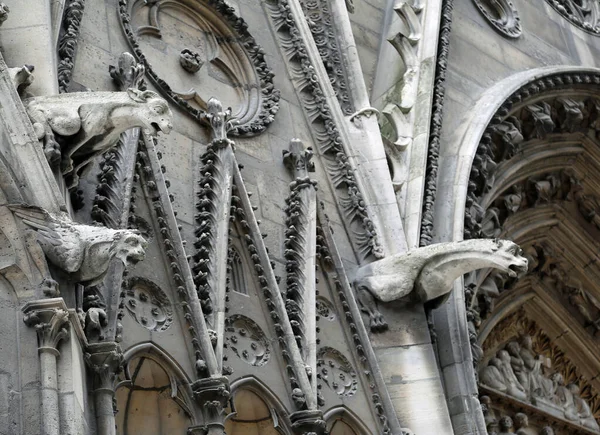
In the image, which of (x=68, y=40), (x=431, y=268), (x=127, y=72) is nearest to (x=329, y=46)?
(x=431, y=268)

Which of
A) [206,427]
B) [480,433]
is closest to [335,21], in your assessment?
[480,433]

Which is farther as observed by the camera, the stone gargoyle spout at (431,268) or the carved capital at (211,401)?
the stone gargoyle spout at (431,268)

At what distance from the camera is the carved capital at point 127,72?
35.6 ft

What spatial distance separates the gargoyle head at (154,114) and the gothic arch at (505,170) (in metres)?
3.80

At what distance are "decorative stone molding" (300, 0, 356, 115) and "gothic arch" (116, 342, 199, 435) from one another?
12.6 feet

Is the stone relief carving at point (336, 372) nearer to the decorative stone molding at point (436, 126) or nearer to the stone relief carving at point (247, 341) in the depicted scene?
the stone relief carving at point (247, 341)

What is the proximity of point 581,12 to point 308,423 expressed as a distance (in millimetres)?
9335

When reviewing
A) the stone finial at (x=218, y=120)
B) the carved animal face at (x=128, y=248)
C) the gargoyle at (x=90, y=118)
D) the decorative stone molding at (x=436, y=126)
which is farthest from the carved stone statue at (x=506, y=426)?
the carved animal face at (x=128, y=248)

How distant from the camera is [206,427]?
9734 mm

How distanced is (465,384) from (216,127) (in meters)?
2.70

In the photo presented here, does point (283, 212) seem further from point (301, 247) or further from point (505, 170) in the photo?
point (505, 170)

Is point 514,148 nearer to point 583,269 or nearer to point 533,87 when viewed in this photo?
point 533,87

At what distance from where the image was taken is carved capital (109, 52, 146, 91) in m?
10.8

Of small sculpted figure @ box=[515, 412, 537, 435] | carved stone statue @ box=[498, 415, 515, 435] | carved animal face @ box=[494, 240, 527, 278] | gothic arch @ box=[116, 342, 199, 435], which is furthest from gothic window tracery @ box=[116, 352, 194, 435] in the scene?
small sculpted figure @ box=[515, 412, 537, 435]
